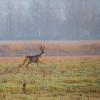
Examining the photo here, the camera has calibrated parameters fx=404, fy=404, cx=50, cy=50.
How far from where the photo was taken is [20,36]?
5410 millimetres

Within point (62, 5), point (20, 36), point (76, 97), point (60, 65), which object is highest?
point (62, 5)

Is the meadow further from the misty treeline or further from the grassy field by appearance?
the misty treeline

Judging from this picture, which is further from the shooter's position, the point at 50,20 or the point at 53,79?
the point at 50,20

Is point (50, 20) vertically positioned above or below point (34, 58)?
above

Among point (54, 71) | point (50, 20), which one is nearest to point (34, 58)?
point (54, 71)

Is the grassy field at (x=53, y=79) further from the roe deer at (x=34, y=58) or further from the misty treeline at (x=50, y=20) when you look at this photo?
the misty treeline at (x=50, y=20)

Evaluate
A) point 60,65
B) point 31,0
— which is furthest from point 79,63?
point 31,0

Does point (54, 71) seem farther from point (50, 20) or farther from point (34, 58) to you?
point (50, 20)

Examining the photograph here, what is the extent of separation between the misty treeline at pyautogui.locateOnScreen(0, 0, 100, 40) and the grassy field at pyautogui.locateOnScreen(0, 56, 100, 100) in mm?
313

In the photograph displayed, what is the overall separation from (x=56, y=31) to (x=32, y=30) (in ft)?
1.07

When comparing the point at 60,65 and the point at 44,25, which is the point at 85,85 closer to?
the point at 60,65

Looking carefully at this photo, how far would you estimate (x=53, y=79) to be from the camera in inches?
210

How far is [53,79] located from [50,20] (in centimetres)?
80

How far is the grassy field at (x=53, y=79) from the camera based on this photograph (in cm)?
525
